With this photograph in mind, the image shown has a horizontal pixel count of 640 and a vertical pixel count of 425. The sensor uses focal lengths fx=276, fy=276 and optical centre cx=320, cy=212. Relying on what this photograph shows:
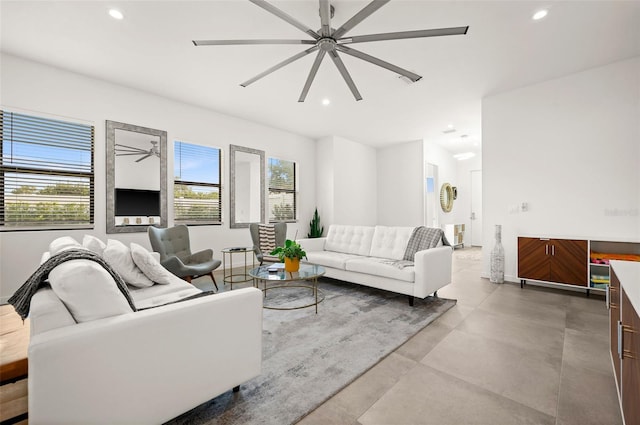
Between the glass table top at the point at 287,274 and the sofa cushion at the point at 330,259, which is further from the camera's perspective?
the sofa cushion at the point at 330,259

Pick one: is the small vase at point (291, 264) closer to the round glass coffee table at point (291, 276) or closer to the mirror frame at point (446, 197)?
the round glass coffee table at point (291, 276)

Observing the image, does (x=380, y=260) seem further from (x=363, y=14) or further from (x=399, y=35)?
(x=363, y=14)

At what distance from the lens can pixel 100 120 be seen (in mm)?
3814

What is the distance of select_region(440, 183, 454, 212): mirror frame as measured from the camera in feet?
26.7

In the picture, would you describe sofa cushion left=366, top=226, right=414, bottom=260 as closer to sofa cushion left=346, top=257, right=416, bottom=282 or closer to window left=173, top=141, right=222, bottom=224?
sofa cushion left=346, top=257, right=416, bottom=282

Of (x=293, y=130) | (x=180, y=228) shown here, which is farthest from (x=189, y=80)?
(x=293, y=130)

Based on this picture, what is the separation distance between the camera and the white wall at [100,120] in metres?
3.25

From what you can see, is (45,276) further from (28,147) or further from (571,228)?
(571,228)

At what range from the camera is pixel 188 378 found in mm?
1312

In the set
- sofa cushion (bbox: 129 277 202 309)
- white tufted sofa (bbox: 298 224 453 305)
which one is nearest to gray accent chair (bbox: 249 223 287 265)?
white tufted sofa (bbox: 298 224 453 305)

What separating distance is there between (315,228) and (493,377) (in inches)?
195

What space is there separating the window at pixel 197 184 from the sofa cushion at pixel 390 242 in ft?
9.46

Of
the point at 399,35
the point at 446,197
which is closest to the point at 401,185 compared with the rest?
the point at 446,197

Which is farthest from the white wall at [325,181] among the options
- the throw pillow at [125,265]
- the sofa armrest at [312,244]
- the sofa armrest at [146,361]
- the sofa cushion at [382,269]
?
the sofa armrest at [146,361]
